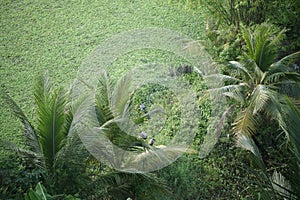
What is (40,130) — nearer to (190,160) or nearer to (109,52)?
(190,160)

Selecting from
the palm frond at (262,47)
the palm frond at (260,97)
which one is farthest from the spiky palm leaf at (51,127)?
the palm frond at (262,47)

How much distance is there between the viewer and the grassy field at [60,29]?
716 centimetres

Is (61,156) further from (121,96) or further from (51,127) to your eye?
(121,96)

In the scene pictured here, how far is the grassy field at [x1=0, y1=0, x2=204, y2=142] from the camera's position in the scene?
716cm

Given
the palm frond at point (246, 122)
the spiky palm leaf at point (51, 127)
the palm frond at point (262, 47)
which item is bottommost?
the palm frond at point (246, 122)

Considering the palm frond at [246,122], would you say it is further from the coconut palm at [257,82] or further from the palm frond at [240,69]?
the palm frond at [240,69]

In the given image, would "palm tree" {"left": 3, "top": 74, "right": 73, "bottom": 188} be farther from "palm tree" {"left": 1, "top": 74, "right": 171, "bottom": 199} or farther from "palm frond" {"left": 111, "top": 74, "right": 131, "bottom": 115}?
"palm frond" {"left": 111, "top": 74, "right": 131, "bottom": 115}

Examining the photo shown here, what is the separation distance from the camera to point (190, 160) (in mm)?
5535

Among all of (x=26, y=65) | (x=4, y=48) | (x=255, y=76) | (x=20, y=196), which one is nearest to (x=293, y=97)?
(x=255, y=76)

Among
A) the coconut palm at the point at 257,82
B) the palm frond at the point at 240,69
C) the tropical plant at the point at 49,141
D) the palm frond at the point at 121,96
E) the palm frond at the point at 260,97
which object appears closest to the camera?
the tropical plant at the point at 49,141

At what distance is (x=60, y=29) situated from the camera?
27.3 feet

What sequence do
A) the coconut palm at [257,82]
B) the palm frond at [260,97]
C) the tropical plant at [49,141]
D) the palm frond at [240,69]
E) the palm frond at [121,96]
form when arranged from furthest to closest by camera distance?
the palm frond at [240,69] → the coconut palm at [257,82] → the palm frond at [260,97] → the palm frond at [121,96] → the tropical plant at [49,141]

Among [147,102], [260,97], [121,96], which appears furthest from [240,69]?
[121,96]

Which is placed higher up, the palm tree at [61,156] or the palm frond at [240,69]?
the palm frond at [240,69]
